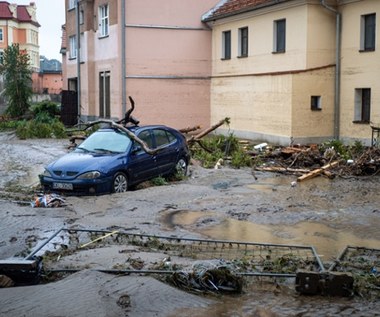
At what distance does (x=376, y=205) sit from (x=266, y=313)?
714 centimetres

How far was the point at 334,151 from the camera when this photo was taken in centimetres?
1853

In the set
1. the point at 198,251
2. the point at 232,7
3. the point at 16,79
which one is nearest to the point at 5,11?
the point at 16,79

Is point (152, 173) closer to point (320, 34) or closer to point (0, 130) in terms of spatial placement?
point (320, 34)

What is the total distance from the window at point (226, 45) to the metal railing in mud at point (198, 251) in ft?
73.3

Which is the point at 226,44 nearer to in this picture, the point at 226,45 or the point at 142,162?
the point at 226,45

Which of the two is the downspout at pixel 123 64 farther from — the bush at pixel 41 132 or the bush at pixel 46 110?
the bush at pixel 46 110

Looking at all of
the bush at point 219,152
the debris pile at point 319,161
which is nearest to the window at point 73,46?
the bush at point 219,152

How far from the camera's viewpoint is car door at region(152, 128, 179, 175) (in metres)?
14.6

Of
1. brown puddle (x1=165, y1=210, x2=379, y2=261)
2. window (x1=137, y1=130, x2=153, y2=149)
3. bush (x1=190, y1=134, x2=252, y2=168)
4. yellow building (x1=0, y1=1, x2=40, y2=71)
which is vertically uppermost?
yellow building (x1=0, y1=1, x2=40, y2=71)

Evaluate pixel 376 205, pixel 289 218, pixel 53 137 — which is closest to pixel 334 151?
pixel 376 205

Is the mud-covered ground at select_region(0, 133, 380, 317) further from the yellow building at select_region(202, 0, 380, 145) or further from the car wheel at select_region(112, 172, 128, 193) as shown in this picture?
the yellow building at select_region(202, 0, 380, 145)

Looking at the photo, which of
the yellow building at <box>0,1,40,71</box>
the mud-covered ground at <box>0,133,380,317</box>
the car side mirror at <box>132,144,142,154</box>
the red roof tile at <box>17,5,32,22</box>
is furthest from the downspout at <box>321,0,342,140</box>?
the red roof tile at <box>17,5,32,22</box>

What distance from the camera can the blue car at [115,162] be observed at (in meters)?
12.7

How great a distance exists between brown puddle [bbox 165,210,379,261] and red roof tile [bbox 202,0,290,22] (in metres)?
16.6
